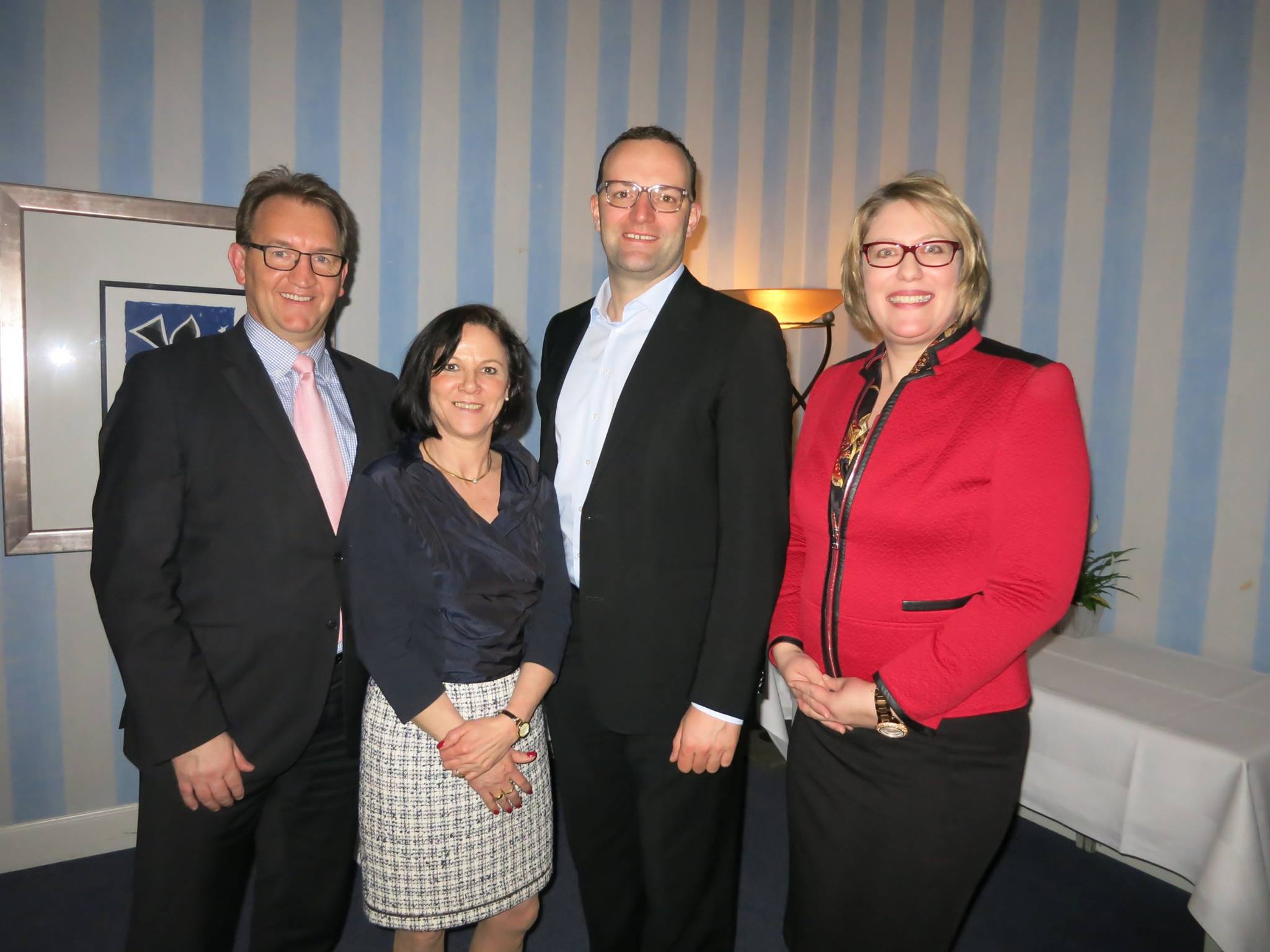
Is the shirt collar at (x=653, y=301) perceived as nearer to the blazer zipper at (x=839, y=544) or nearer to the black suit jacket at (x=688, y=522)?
the black suit jacket at (x=688, y=522)

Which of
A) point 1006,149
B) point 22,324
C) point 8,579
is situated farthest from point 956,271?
point 8,579

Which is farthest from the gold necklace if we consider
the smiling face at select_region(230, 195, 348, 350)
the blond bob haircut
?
the blond bob haircut

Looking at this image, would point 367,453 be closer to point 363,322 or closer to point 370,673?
point 370,673

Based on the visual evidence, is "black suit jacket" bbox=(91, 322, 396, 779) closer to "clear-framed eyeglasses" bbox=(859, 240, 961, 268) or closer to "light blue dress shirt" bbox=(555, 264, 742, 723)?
"light blue dress shirt" bbox=(555, 264, 742, 723)

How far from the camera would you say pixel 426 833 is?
4.93ft

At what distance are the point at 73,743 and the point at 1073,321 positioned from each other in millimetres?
3786

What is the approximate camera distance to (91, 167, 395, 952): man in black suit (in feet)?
4.82

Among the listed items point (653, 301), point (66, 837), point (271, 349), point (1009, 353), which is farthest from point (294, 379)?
point (66, 837)

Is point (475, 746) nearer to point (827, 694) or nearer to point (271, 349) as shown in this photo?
point (827, 694)

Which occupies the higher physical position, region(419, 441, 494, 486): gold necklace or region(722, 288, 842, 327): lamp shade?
region(722, 288, 842, 327): lamp shade

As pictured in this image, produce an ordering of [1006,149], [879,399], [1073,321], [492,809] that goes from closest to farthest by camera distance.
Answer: [879,399], [492,809], [1073,321], [1006,149]

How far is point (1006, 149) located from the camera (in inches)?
118

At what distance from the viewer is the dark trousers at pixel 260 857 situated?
1534 mm

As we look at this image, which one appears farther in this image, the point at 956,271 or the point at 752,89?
the point at 752,89
